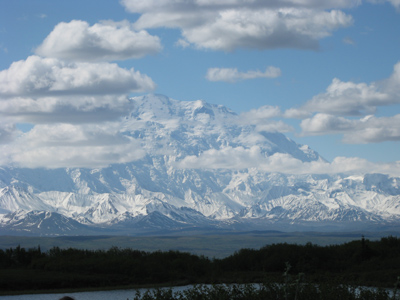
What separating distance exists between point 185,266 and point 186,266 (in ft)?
0.39

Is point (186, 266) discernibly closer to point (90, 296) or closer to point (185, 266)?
point (185, 266)

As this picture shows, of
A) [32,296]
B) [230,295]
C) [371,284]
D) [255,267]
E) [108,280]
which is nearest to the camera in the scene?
[230,295]

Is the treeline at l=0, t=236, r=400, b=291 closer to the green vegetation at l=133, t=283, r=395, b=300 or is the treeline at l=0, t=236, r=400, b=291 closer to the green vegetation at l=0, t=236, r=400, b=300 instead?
the green vegetation at l=0, t=236, r=400, b=300

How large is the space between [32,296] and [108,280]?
39.2 feet

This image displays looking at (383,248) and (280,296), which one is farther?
(383,248)

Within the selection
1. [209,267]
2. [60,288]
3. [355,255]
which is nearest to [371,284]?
[355,255]

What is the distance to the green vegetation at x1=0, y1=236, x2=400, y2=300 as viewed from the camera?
71812 millimetres

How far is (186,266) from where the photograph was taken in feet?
266

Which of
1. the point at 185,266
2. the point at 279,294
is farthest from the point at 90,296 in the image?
the point at 279,294

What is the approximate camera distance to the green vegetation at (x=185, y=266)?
236ft

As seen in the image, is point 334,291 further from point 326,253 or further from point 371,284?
point 326,253

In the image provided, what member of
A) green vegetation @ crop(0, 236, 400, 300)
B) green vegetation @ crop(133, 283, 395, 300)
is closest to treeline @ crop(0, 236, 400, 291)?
green vegetation @ crop(0, 236, 400, 300)

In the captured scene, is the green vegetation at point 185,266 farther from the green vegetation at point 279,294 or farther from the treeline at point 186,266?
the green vegetation at point 279,294

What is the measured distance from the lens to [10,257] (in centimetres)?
8500
